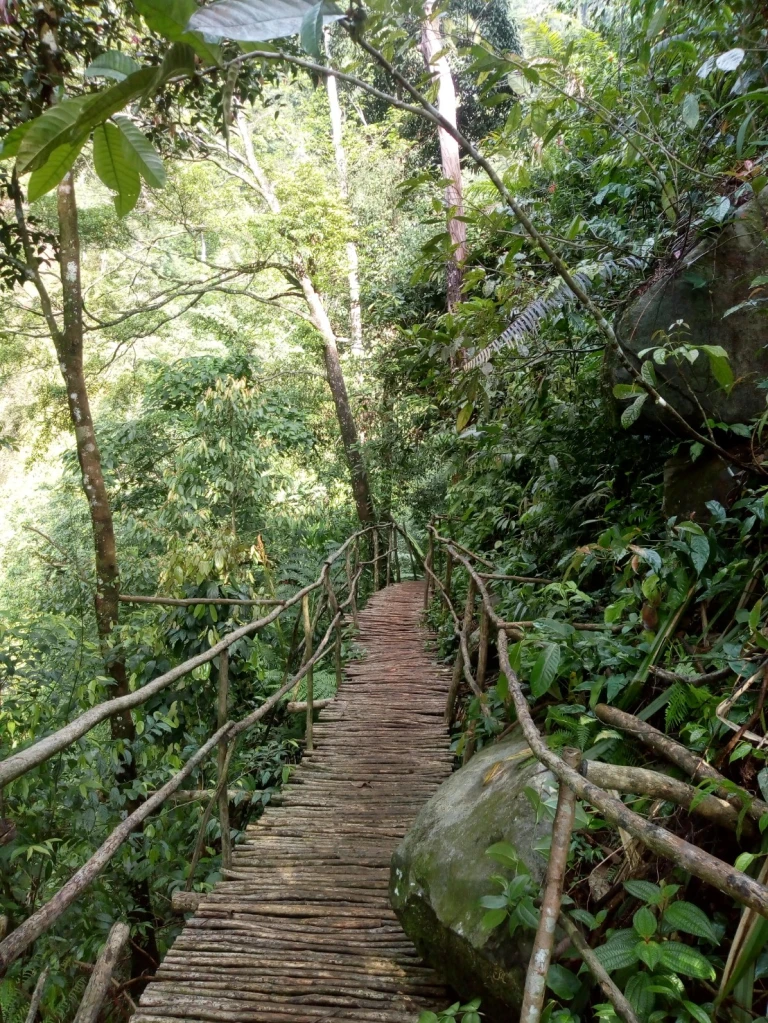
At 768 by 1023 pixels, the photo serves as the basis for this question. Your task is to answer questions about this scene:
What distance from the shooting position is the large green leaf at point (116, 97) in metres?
0.58

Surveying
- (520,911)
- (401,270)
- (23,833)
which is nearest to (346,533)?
(401,270)

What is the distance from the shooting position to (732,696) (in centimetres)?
164

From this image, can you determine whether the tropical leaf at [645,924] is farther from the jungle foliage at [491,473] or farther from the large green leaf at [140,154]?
the large green leaf at [140,154]

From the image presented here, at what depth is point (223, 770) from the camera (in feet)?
8.18

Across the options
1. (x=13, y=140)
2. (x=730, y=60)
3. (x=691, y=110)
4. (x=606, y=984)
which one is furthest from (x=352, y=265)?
(x=606, y=984)

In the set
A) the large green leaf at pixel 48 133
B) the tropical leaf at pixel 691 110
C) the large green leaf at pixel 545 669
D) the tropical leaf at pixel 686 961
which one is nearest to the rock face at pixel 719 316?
the tropical leaf at pixel 691 110

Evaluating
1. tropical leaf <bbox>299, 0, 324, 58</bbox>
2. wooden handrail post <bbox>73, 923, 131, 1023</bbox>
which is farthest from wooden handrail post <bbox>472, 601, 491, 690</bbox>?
tropical leaf <bbox>299, 0, 324, 58</bbox>

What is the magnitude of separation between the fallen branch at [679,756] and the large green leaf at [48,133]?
1.51 meters

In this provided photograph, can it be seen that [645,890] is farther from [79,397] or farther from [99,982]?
[79,397]

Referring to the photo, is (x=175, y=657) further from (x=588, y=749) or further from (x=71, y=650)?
(x=588, y=749)

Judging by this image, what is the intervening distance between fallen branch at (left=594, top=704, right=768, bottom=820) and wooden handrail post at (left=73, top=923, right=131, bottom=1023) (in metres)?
1.42

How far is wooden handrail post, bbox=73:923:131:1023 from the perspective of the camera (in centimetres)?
145

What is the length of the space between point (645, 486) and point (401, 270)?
288 inches

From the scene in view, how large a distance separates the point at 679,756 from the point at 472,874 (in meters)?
0.66
